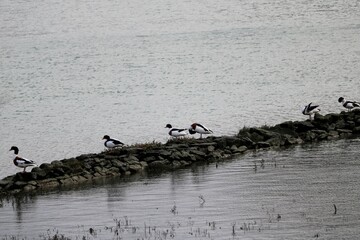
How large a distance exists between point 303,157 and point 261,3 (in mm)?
87903

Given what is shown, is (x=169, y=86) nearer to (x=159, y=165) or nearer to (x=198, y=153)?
(x=198, y=153)

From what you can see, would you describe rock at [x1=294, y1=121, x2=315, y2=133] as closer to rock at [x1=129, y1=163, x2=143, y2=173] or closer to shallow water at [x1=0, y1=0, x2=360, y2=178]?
shallow water at [x1=0, y1=0, x2=360, y2=178]

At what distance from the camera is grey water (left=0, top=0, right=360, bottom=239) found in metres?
24.2

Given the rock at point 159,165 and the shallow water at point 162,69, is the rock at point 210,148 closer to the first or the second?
the rock at point 159,165

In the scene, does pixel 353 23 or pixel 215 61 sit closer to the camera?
pixel 215 61

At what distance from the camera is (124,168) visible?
30.8 meters

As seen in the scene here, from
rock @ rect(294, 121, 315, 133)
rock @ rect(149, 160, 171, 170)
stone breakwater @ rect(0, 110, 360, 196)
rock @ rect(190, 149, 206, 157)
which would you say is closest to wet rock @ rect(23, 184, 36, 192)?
stone breakwater @ rect(0, 110, 360, 196)

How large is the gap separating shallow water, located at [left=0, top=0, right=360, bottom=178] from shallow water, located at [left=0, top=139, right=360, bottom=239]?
9409 mm

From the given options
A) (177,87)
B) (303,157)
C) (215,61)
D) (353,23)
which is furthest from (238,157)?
(353,23)

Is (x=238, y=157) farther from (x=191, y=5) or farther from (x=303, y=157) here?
(x=191, y=5)

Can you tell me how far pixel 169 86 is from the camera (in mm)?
64250

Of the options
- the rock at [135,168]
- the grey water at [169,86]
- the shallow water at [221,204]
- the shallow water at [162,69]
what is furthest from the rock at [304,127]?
the rock at [135,168]

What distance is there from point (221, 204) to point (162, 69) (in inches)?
1990

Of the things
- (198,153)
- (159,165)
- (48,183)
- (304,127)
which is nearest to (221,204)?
(159,165)
